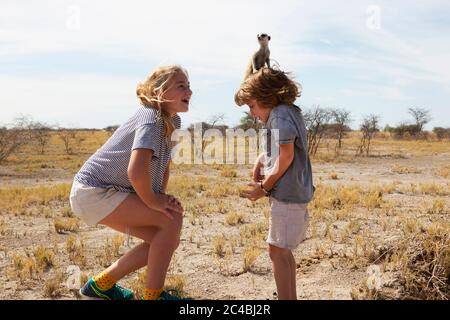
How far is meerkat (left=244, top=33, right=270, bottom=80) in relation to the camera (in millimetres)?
3012

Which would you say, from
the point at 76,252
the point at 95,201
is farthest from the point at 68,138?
the point at 95,201

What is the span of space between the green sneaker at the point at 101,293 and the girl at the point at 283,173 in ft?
3.36

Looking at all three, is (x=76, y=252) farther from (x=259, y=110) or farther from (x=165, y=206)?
(x=259, y=110)

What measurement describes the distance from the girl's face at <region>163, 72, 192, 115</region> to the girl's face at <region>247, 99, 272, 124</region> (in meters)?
0.38

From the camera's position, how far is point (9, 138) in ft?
76.5

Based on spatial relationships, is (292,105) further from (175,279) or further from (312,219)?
(312,219)

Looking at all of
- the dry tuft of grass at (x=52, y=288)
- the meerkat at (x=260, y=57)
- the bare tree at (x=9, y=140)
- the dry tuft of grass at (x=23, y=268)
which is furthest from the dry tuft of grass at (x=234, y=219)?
the bare tree at (x=9, y=140)

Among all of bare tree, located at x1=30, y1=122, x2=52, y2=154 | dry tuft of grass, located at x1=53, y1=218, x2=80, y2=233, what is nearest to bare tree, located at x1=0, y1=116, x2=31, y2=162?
bare tree, located at x1=30, y1=122, x2=52, y2=154

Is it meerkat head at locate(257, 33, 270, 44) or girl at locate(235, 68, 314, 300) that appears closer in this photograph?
girl at locate(235, 68, 314, 300)

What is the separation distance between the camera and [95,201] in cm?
277

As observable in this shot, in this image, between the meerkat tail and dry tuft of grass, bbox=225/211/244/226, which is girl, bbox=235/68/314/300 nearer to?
the meerkat tail

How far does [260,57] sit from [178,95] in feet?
2.78

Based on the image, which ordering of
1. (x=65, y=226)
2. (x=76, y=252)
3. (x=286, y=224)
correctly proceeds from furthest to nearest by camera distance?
(x=65, y=226), (x=76, y=252), (x=286, y=224)
